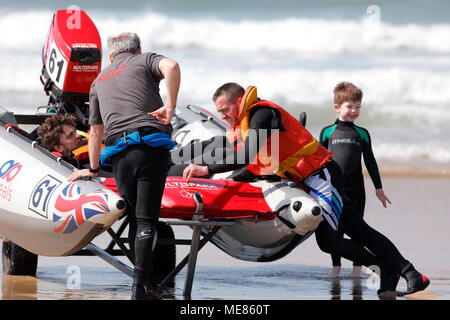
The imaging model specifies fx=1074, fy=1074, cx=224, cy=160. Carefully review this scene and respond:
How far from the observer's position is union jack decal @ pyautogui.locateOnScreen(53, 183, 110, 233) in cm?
658

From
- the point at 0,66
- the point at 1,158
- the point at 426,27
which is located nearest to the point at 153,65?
the point at 1,158

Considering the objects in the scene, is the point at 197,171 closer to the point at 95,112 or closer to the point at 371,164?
the point at 95,112

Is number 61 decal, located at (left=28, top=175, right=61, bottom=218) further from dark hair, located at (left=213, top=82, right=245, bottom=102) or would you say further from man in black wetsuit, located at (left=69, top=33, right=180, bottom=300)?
dark hair, located at (left=213, top=82, right=245, bottom=102)

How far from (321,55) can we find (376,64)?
2.12 m

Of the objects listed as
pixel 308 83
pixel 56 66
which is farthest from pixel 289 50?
pixel 56 66

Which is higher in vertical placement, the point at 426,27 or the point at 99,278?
the point at 426,27

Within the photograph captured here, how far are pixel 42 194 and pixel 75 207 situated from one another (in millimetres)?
385

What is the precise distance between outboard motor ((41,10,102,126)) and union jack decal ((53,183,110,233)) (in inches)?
82.2

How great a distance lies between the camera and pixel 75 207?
22.0 feet

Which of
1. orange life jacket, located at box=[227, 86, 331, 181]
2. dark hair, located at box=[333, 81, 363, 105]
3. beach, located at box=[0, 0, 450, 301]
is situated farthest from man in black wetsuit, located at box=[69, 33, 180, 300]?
beach, located at box=[0, 0, 450, 301]

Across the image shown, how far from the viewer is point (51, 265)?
903 centimetres
